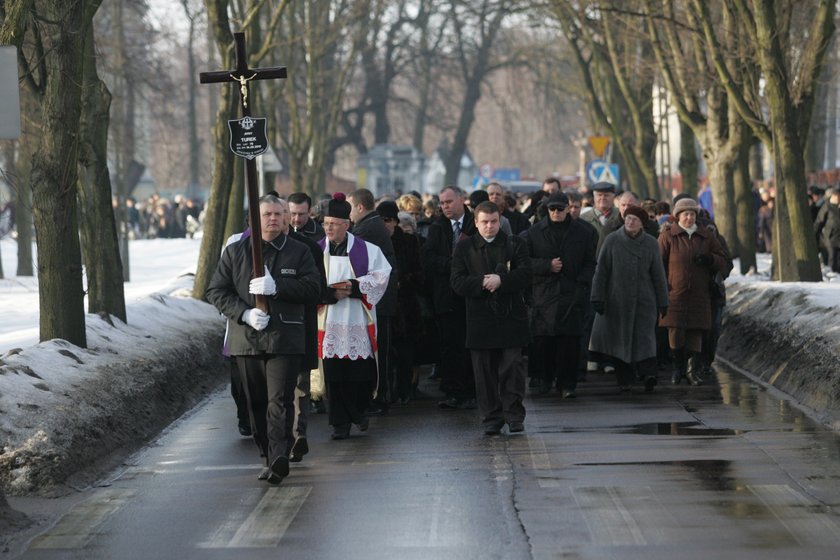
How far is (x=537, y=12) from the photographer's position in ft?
131

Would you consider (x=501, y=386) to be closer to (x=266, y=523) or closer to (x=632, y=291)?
(x=632, y=291)

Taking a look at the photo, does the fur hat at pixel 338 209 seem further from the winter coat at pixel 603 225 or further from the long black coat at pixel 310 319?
the winter coat at pixel 603 225

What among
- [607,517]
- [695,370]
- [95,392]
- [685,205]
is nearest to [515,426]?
[95,392]

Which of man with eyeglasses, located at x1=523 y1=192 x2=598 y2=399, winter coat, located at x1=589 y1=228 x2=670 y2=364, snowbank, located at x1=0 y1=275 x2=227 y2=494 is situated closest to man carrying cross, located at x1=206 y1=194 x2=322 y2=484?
snowbank, located at x1=0 y1=275 x2=227 y2=494

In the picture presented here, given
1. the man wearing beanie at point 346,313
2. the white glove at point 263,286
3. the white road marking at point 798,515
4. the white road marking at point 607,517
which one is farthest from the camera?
the man wearing beanie at point 346,313

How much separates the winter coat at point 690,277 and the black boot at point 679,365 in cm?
25

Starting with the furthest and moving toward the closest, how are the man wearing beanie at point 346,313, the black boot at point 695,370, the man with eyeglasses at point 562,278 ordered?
the black boot at point 695,370 → the man with eyeglasses at point 562,278 → the man wearing beanie at point 346,313

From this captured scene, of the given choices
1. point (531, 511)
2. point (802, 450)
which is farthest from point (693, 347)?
point (531, 511)

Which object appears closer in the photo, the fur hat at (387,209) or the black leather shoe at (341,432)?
the black leather shoe at (341,432)

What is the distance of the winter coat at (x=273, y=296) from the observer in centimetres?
1014

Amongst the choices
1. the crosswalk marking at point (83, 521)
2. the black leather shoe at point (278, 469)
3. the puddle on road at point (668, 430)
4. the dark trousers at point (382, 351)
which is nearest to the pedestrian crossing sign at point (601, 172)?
the dark trousers at point (382, 351)

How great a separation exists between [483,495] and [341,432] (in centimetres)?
301

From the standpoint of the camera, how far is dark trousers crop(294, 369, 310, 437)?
11.2 m

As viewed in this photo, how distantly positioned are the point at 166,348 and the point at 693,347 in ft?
15.9
